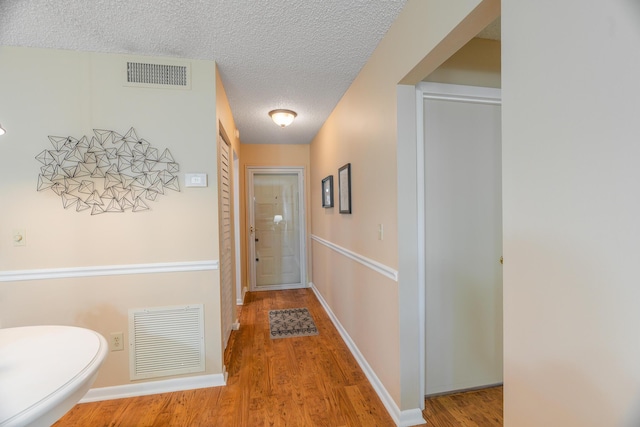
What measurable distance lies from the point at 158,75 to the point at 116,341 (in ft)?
6.18

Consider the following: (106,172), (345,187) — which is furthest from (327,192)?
(106,172)

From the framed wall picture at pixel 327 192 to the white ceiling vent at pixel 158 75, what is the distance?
168 centimetres

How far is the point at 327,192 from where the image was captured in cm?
331

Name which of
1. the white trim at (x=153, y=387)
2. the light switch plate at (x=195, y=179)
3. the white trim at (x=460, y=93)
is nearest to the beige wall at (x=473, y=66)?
the white trim at (x=460, y=93)

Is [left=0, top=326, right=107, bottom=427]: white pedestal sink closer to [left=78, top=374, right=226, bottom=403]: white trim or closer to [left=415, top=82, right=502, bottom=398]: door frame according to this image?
[left=78, top=374, right=226, bottom=403]: white trim

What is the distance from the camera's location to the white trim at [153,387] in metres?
1.88

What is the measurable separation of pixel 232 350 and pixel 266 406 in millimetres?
862

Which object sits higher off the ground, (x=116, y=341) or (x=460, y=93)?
(x=460, y=93)

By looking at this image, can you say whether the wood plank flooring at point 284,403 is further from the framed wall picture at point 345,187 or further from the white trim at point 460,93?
the white trim at point 460,93

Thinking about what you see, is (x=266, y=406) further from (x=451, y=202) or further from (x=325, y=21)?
(x=325, y=21)

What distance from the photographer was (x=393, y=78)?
1.66 metres

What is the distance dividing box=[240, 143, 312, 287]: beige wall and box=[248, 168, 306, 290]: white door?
10 cm

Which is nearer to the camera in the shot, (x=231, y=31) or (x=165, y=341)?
(x=231, y=31)

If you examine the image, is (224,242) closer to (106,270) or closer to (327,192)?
(106,270)
